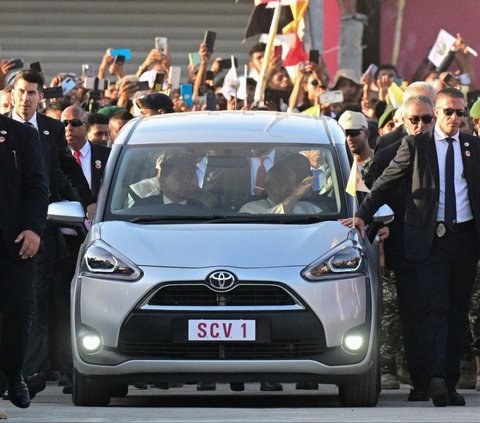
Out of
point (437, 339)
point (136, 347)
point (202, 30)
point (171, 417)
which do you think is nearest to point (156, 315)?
point (136, 347)

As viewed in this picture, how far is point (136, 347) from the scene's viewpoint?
11172 millimetres

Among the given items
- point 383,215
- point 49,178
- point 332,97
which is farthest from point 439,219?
point 332,97

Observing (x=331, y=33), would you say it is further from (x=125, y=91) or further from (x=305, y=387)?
(x=305, y=387)

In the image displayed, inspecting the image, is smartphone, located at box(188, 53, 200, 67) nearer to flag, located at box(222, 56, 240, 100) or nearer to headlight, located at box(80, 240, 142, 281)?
flag, located at box(222, 56, 240, 100)

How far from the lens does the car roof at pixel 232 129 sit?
40.4 feet

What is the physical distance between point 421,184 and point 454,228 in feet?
1.13

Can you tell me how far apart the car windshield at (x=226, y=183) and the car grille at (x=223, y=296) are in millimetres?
699

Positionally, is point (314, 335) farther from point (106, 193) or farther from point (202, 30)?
point (202, 30)

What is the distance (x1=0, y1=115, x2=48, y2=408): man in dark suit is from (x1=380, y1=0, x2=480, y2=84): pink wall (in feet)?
56.6

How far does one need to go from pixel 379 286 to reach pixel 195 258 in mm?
1221

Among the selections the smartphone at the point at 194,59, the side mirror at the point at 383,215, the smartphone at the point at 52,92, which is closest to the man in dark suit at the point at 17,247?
the side mirror at the point at 383,215

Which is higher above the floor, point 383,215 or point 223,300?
point 383,215

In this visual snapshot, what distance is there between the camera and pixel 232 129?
12422 mm

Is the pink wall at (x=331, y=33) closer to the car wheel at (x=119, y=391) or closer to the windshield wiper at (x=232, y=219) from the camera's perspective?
the car wheel at (x=119, y=391)
